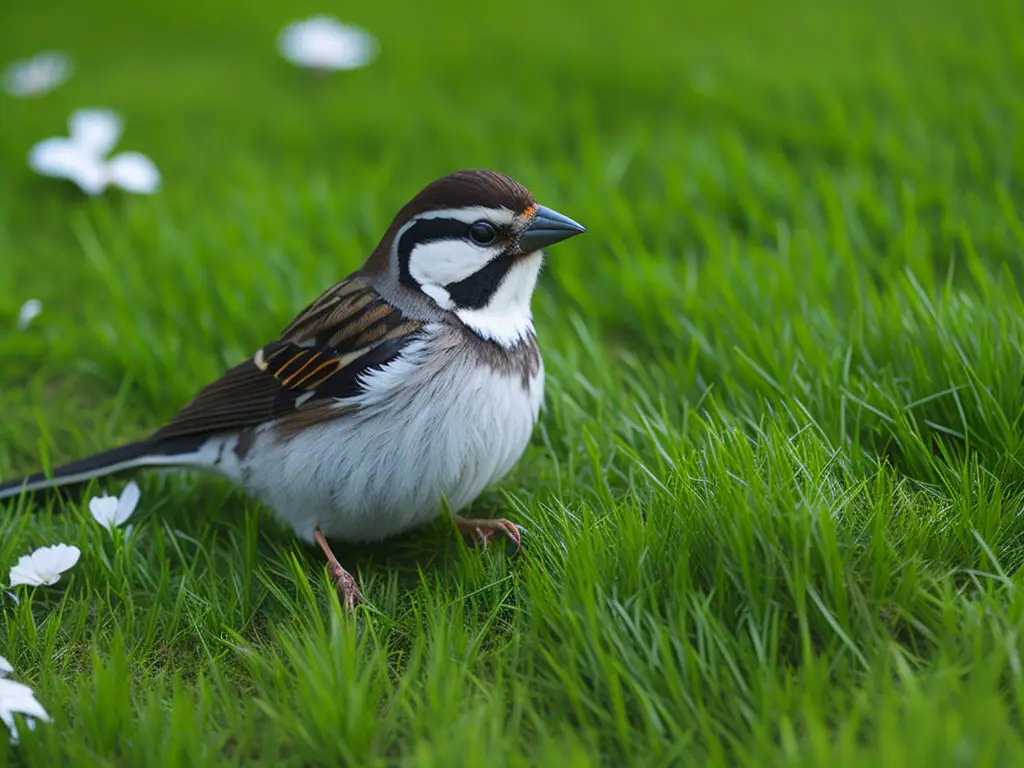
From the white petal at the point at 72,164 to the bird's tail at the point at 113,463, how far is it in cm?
256

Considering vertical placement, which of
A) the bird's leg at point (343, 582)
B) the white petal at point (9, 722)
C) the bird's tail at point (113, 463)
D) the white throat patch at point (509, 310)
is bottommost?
the bird's leg at point (343, 582)

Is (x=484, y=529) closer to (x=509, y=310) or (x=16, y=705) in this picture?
(x=509, y=310)

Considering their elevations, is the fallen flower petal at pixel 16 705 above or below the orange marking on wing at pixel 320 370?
below

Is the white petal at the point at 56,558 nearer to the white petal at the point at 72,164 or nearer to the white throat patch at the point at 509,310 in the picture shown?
the white throat patch at the point at 509,310

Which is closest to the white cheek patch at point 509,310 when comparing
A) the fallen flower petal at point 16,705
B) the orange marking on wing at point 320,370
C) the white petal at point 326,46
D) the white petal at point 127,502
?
the orange marking on wing at point 320,370

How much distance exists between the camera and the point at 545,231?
3830mm

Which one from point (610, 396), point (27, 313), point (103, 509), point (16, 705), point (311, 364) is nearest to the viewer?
point (16, 705)

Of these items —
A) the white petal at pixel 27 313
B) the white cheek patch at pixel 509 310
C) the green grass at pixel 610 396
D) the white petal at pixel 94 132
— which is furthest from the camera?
the white petal at pixel 94 132

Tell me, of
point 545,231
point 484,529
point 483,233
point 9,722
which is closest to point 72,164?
point 483,233

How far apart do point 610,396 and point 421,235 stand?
1137mm

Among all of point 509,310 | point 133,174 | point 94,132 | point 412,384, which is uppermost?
point 94,132

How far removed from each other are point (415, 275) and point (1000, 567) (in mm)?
2060

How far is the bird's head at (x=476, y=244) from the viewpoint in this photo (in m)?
3.79

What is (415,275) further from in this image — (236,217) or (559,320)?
(236,217)
